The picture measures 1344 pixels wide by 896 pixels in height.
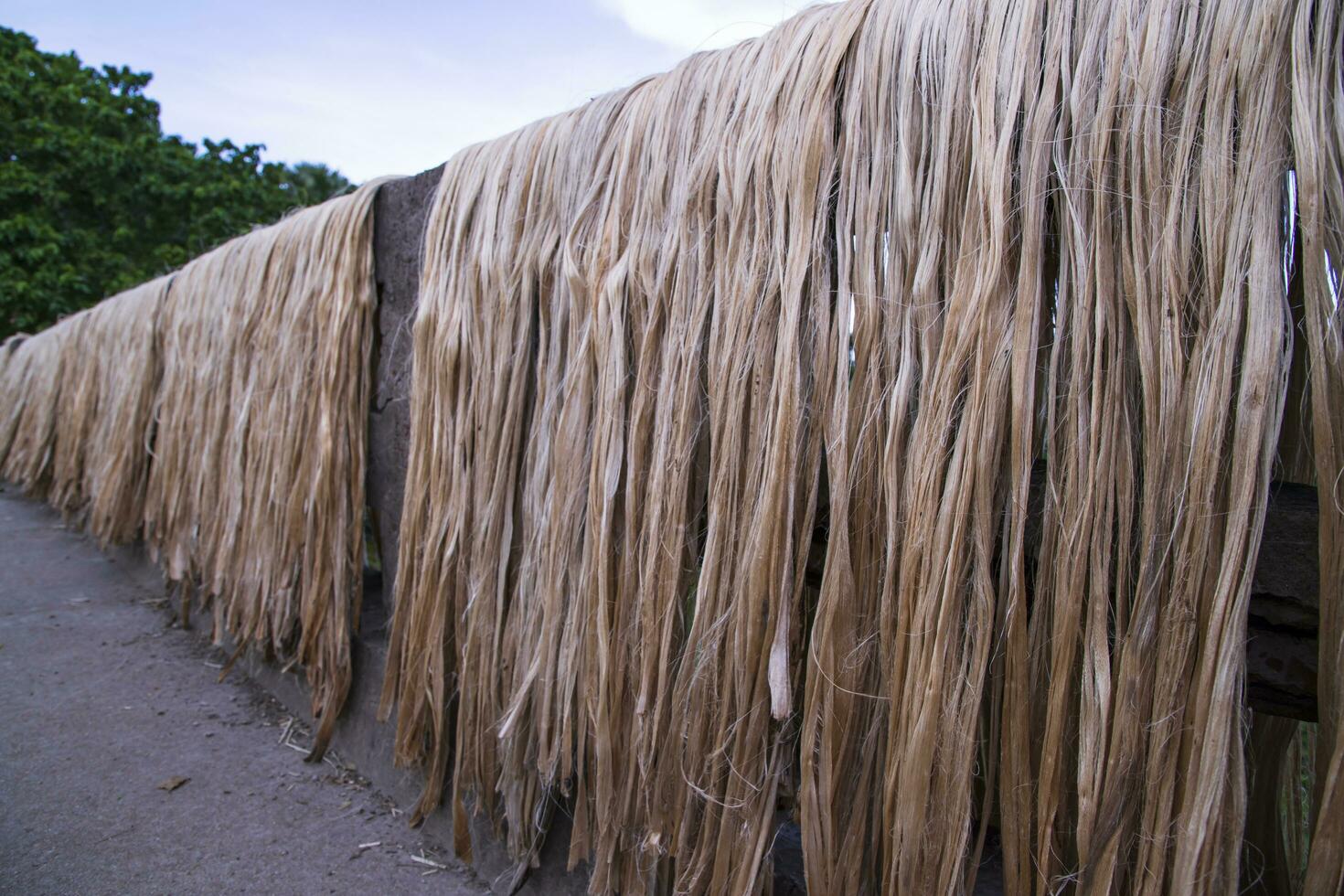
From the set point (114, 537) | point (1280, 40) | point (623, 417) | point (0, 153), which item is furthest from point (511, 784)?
point (0, 153)

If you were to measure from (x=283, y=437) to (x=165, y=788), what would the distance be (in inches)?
34.3

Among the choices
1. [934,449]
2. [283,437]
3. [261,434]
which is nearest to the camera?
[934,449]

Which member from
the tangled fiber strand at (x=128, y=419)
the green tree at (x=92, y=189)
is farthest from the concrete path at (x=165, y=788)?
the green tree at (x=92, y=189)

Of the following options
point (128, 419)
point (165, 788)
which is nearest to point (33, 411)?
point (128, 419)

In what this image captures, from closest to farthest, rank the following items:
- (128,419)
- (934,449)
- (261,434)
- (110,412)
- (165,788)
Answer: (934,449), (165,788), (261,434), (128,419), (110,412)

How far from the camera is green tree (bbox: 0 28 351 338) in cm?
996

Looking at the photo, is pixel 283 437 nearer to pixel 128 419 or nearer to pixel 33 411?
pixel 128 419

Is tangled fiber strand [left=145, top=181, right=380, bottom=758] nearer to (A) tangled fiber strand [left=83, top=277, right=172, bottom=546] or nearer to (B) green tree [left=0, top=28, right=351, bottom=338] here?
(A) tangled fiber strand [left=83, top=277, right=172, bottom=546]

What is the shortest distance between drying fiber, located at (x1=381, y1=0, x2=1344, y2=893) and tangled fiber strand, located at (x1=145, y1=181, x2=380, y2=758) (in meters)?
0.76

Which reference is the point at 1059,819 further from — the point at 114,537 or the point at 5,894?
the point at 114,537

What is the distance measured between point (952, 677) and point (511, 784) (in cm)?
84

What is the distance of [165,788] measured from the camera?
1.77 m

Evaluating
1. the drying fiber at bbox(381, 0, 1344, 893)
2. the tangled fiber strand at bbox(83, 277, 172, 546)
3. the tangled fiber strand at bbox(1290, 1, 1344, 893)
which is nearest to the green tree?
the tangled fiber strand at bbox(83, 277, 172, 546)

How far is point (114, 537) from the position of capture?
3393 mm
